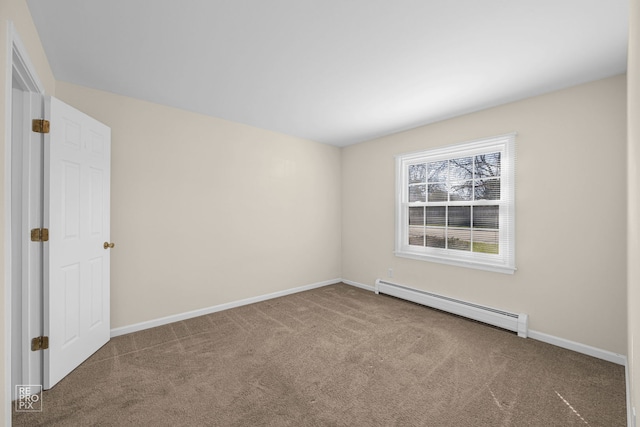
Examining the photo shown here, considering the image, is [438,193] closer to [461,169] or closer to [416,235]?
[461,169]

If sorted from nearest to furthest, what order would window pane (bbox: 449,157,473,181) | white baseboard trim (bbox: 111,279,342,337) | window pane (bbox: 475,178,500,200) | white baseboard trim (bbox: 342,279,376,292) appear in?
1. white baseboard trim (bbox: 111,279,342,337)
2. window pane (bbox: 475,178,500,200)
3. window pane (bbox: 449,157,473,181)
4. white baseboard trim (bbox: 342,279,376,292)

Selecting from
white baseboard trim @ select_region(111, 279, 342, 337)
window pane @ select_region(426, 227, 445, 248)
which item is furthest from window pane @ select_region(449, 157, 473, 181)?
white baseboard trim @ select_region(111, 279, 342, 337)

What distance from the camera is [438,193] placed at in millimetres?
3793

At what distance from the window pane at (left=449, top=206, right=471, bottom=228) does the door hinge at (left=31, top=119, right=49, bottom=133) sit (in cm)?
420

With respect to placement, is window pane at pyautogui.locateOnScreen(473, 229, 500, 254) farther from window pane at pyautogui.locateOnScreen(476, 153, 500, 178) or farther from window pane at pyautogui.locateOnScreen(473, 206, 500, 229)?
window pane at pyautogui.locateOnScreen(476, 153, 500, 178)

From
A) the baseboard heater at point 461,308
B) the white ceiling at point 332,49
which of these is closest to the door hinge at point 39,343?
the white ceiling at point 332,49

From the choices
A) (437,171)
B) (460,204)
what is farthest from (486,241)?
(437,171)

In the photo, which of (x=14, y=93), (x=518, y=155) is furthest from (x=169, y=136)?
(x=518, y=155)

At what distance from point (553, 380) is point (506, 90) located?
8.69ft

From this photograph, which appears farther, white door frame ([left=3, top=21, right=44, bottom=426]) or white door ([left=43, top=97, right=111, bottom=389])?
white door ([left=43, top=97, right=111, bottom=389])

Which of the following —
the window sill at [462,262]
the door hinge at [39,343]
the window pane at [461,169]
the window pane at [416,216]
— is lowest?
the door hinge at [39,343]

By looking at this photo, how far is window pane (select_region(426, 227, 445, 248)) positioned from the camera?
12.3 ft

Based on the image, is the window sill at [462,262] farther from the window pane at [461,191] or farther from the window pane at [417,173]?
the window pane at [417,173]

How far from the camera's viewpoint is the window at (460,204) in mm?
3094
